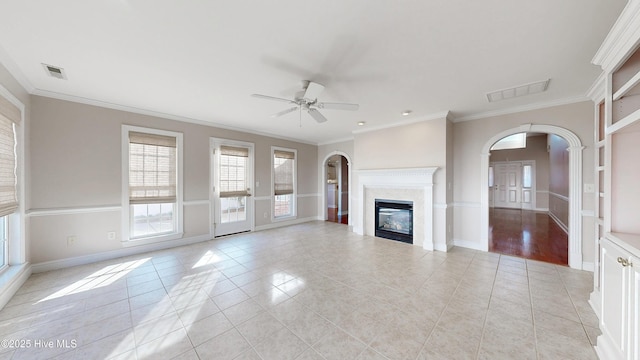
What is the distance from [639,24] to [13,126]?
5858 millimetres

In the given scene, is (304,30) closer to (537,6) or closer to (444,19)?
(444,19)

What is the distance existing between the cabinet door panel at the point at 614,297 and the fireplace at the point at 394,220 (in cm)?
277

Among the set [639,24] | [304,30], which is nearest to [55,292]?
[304,30]

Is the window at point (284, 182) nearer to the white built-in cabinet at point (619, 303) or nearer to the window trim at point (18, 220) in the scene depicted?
the window trim at point (18, 220)

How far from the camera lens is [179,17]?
1.68 metres

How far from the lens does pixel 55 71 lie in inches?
99.7

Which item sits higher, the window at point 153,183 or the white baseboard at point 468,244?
the window at point 153,183

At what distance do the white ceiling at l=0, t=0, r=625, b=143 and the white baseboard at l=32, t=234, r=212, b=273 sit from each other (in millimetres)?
2419

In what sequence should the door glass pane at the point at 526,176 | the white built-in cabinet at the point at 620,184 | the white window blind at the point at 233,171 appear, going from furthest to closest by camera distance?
the door glass pane at the point at 526,176 → the white window blind at the point at 233,171 → the white built-in cabinet at the point at 620,184

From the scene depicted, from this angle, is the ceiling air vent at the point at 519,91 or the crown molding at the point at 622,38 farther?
the ceiling air vent at the point at 519,91

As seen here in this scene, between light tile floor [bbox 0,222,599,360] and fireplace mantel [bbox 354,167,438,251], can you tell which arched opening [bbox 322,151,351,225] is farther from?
light tile floor [bbox 0,222,599,360]

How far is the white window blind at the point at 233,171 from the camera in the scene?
5023 mm

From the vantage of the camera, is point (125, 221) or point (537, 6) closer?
point (537, 6)

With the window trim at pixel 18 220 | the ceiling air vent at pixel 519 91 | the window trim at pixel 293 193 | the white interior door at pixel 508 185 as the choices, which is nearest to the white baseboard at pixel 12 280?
the window trim at pixel 18 220
